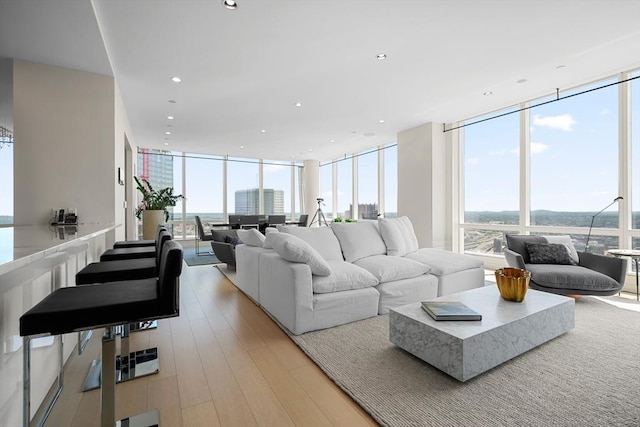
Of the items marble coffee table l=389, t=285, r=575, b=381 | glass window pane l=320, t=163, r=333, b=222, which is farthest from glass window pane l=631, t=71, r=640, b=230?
glass window pane l=320, t=163, r=333, b=222

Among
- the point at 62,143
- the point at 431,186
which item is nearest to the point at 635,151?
the point at 431,186

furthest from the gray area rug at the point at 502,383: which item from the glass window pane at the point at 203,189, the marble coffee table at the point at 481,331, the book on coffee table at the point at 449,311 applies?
the glass window pane at the point at 203,189

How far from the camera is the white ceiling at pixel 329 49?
255 cm

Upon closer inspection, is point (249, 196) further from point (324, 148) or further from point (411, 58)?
point (411, 58)

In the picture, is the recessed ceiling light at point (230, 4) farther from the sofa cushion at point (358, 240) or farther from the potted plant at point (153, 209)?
the potted plant at point (153, 209)

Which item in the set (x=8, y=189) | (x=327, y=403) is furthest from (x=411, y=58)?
(x=8, y=189)

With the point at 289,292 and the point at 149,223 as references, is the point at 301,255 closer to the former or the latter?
the point at 289,292

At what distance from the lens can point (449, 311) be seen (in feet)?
6.60

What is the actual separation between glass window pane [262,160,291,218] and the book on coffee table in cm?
849

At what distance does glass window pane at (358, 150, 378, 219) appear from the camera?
26.9 feet

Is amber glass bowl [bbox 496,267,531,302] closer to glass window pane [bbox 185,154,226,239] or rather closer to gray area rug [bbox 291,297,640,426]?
gray area rug [bbox 291,297,640,426]

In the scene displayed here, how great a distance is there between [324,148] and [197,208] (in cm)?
418

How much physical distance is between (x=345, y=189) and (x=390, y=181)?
1.97 metres

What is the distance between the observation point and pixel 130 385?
1797 mm
